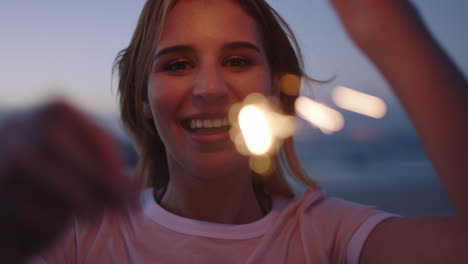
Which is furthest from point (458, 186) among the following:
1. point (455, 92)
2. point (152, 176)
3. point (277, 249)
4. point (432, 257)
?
point (152, 176)

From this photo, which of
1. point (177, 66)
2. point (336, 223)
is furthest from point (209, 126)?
point (336, 223)

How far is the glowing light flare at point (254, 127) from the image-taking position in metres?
1.40

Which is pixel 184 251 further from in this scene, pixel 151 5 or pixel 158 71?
pixel 151 5

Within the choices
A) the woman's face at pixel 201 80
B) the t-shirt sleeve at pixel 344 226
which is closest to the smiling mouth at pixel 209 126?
the woman's face at pixel 201 80

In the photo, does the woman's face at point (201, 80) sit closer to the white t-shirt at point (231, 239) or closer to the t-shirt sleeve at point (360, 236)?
the white t-shirt at point (231, 239)

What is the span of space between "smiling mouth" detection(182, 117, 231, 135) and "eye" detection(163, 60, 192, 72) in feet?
0.70

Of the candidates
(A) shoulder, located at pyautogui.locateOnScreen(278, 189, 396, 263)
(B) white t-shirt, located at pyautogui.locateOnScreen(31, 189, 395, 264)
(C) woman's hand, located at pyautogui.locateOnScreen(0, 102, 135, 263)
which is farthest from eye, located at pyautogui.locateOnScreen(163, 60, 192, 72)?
(C) woman's hand, located at pyautogui.locateOnScreen(0, 102, 135, 263)

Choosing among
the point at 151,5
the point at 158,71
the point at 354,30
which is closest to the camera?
the point at 354,30

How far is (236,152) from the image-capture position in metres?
1.41

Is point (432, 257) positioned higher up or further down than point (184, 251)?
higher up

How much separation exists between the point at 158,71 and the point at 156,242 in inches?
27.5

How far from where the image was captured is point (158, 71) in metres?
1.43

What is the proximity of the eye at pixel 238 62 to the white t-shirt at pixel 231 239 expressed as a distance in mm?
652

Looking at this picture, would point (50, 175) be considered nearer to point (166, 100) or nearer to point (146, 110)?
point (166, 100)
